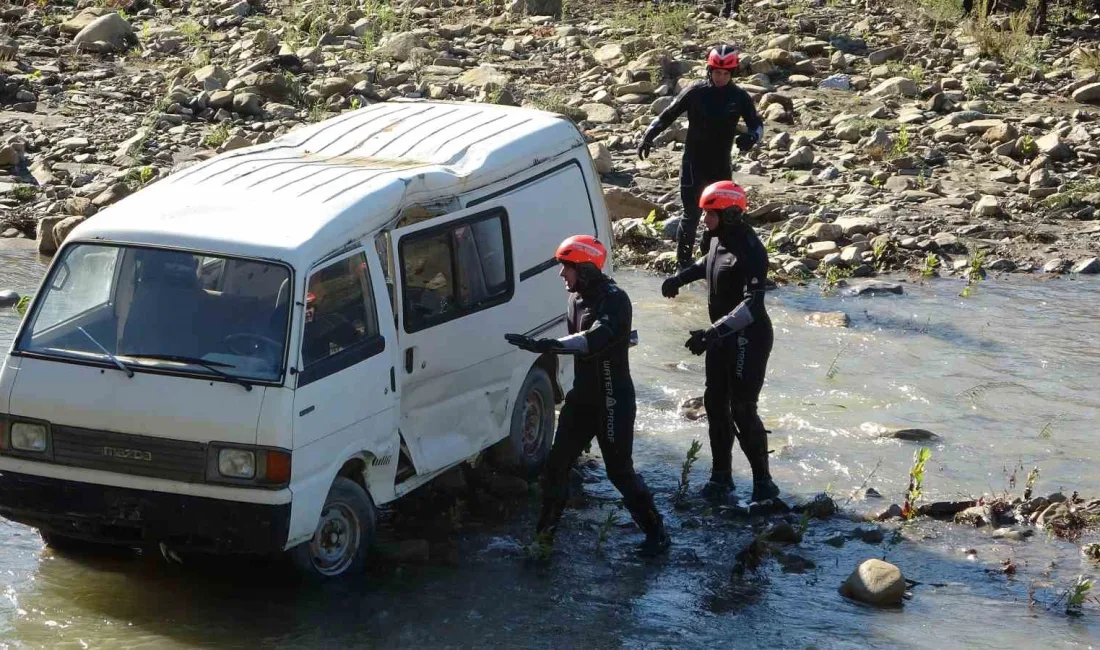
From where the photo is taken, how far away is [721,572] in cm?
772

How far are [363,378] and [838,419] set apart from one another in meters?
4.47

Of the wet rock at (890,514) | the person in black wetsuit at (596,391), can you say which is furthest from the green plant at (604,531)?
the wet rock at (890,514)

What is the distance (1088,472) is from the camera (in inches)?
369

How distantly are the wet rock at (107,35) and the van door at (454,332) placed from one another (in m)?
15.3

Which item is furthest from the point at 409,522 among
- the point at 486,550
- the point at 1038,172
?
the point at 1038,172

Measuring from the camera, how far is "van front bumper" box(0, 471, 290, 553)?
636 cm

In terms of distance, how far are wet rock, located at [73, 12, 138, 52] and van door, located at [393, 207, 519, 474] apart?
50.2 ft

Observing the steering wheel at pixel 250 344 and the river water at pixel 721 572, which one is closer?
the steering wheel at pixel 250 344

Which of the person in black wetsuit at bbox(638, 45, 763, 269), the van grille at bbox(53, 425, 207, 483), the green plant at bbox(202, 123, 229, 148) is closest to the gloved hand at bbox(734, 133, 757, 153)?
the person in black wetsuit at bbox(638, 45, 763, 269)

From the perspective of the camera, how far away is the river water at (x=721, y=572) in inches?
265

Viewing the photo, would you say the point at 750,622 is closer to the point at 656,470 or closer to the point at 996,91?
the point at 656,470

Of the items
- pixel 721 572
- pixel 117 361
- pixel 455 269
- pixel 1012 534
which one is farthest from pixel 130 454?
pixel 1012 534

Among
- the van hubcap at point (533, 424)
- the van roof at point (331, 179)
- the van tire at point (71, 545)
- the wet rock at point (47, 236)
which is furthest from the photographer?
the wet rock at point (47, 236)

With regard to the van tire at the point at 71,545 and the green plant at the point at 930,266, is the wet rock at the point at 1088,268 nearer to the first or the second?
the green plant at the point at 930,266
